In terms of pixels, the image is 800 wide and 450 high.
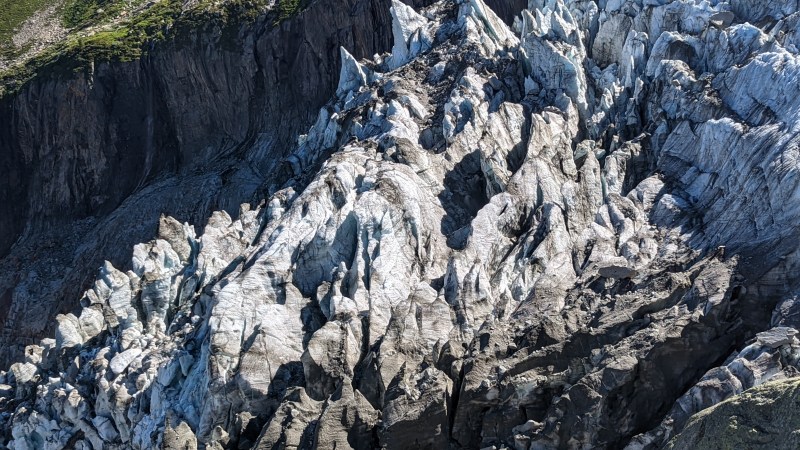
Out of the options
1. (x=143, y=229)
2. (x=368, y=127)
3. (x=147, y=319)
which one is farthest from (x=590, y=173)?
(x=143, y=229)

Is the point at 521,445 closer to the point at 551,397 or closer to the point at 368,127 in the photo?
the point at 551,397

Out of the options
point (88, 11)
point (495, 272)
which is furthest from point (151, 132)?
point (495, 272)

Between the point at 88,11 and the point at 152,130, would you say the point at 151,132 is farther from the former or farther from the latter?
the point at 88,11

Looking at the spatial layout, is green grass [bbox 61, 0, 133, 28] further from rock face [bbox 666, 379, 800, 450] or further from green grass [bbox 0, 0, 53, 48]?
rock face [bbox 666, 379, 800, 450]

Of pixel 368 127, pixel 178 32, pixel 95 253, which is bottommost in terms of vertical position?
pixel 95 253

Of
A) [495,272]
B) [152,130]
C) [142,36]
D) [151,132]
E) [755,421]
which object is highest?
[142,36]

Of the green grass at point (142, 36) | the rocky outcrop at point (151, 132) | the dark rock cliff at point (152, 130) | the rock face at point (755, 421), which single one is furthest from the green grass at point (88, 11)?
the rock face at point (755, 421)

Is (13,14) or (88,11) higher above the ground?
(13,14)
